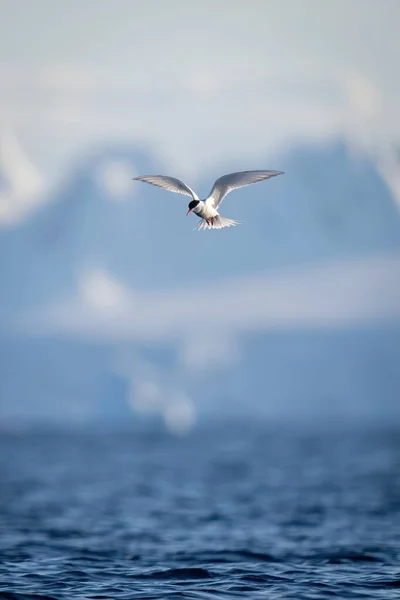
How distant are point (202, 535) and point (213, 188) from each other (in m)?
16.8

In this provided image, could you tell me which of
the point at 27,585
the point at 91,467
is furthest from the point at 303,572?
the point at 91,467

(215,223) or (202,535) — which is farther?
(202,535)

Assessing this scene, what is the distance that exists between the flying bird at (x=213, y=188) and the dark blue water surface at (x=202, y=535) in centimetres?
787

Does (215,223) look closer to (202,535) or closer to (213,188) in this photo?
(213,188)

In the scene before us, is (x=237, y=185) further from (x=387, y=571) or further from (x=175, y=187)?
(x=387, y=571)

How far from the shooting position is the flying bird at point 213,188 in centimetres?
2139

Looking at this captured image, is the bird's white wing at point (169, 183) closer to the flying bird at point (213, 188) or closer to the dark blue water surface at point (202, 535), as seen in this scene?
the flying bird at point (213, 188)

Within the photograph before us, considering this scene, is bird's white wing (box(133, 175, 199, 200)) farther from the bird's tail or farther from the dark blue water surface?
the dark blue water surface

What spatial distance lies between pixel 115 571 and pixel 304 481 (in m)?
33.5

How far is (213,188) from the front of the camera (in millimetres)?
22172

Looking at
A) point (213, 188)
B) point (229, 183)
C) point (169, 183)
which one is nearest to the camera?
point (169, 183)

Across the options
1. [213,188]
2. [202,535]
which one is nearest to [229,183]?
[213,188]

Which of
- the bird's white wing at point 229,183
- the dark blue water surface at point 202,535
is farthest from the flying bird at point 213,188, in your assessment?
the dark blue water surface at point 202,535

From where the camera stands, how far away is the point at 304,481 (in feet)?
201
